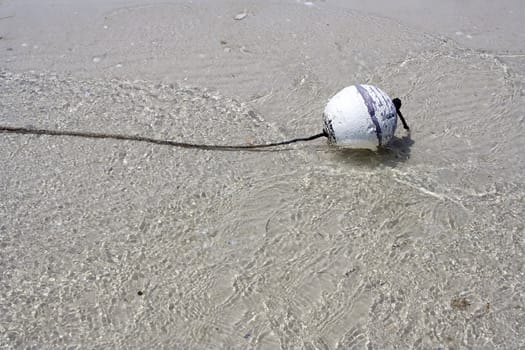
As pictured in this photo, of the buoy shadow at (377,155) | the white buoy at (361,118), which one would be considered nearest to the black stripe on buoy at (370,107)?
the white buoy at (361,118)

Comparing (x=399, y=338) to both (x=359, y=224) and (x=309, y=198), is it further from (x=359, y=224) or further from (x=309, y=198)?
(x=309, y=198)

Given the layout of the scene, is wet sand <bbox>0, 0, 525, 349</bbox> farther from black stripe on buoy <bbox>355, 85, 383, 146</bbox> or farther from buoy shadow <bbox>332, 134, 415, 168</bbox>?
black stripe on buoy <bbox>355, 85, 383, 146</bbox>

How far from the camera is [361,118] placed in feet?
10.2

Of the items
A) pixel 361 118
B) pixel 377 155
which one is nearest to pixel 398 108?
pixel 377 155

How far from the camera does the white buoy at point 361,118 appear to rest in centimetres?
312

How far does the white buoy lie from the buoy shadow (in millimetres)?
252

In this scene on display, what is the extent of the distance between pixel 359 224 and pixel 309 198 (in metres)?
0.34

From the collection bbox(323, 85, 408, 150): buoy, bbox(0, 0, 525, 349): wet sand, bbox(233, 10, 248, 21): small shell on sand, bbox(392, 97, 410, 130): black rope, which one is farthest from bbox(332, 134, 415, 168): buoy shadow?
bbox(233, 10, 248, 21): small shell on sand

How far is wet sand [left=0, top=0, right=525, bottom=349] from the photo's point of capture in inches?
103

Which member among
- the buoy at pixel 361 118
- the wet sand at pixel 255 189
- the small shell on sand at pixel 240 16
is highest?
the buoy at pixel 361 118

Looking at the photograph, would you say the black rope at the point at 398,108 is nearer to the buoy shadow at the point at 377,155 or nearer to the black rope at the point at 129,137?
the buoy shadow at the point at 377,155

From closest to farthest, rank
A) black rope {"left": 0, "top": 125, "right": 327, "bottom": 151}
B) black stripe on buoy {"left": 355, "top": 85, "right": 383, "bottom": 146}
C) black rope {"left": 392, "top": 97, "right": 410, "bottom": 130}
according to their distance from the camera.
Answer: black stripe on buoy {"left": 355, "top": 85, "right": 383, "bottom": 146}
black rope {"left": 392, "top": 97, "right": 410, "bottom": 130}
black rope {"left": 0, "top": 125, "right": 327, "bottom": 151}

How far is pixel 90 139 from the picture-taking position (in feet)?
12.0

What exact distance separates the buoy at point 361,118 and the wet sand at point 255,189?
0.29 metres
